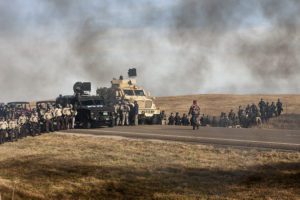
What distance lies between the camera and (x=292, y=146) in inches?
795

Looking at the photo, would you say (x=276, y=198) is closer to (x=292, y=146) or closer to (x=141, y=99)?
(x=292, y=146)

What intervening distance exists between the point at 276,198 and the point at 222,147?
718 centimetres

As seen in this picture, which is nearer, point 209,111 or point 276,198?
point 276,198

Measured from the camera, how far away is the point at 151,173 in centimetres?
1628

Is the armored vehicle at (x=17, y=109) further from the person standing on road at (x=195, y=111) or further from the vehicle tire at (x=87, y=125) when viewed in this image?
the person standing on road at (x=195, y=111)

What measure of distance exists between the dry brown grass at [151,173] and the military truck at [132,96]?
14.3 metres

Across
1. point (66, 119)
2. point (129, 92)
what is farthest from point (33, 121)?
point (129, 92)

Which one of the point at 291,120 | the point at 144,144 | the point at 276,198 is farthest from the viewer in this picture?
the point at 291,120

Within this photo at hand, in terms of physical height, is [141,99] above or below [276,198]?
above

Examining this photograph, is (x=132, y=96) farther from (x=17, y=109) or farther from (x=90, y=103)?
(x=17, y=109)

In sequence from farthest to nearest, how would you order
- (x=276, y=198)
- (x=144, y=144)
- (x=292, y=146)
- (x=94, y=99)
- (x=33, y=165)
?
(x=94, y=99)
(x=144, y=144)
(x=292, y=146)
(x=33, y=165)
(x=276, y=198)

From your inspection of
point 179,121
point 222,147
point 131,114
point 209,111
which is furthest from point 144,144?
point 209,111

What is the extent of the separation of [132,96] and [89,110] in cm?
649

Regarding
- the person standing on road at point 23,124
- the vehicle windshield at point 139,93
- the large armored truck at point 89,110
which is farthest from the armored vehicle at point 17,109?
the vehicle windshield at point 139,93
